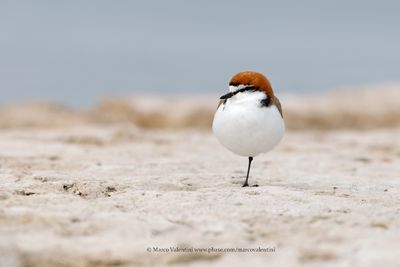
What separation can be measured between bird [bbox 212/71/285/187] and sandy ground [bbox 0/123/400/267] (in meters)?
0.44

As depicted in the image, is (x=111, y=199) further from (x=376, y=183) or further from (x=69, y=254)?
(x=376, y=183)

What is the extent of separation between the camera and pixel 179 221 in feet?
13.6

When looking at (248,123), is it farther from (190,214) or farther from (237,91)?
(190,214)

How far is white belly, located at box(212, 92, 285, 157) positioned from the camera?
5387 millimetres

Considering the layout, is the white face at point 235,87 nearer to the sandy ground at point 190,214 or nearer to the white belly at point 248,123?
the white belly at point 248,123

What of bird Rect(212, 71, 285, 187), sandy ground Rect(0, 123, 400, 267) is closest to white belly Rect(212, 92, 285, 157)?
bird Rect(212, 71, 285, 187)

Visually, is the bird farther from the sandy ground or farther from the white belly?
the sandy ground

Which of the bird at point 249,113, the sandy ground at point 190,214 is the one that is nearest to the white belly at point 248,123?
the bird at point 249,113

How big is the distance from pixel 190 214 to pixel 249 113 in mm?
1370

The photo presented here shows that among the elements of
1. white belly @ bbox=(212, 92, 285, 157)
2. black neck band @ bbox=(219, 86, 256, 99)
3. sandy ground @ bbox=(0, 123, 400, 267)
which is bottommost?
sandy ground @ bbox=(0, 123, 400, 267)

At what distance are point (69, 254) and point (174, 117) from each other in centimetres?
1905

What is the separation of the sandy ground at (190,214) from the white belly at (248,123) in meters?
0.41

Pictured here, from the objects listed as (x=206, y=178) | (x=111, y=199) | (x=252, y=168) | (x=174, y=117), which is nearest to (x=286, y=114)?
(x=174, y=117)

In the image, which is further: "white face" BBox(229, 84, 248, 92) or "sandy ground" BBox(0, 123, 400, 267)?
"white face" BBox(229, 84, 248, 92)
